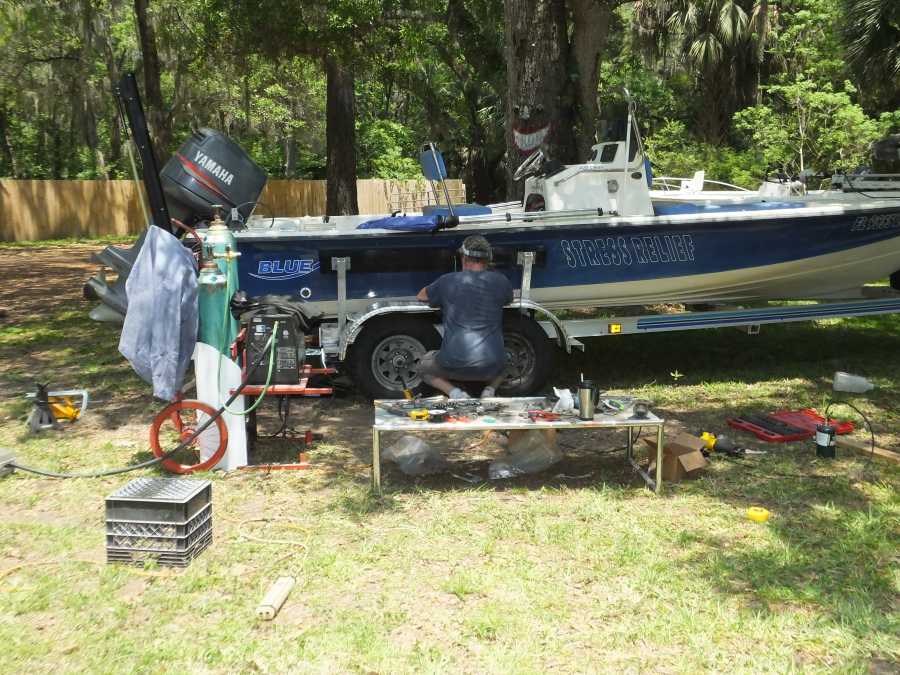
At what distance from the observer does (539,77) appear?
32.2 ft

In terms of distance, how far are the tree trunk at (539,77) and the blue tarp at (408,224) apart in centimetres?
270

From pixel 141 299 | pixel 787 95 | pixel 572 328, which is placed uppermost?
pixel 787 95

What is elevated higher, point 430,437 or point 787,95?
point 787,95

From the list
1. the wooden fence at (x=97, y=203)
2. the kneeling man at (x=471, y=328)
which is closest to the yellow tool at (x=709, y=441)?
the kneeling man at (x=471, y=328)

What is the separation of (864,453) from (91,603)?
4.94m

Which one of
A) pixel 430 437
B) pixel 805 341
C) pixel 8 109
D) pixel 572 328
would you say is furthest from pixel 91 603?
pixel 8 109

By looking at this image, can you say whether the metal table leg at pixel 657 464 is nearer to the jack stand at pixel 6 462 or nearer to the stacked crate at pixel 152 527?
the stacked crate at pixel 152 527

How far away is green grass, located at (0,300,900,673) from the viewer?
12.0 feet

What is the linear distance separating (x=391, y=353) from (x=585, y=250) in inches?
75.3

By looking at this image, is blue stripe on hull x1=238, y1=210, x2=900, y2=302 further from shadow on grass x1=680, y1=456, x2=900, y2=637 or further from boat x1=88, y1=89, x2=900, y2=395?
shadow on grass x1=680, y1=456, x2=900, y2=637

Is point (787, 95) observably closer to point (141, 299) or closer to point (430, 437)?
point (430, 437)

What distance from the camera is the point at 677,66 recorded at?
28562mm

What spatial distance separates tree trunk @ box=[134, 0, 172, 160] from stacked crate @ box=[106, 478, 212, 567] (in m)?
13.1

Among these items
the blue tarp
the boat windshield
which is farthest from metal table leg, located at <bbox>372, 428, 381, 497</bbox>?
the boat windshield
